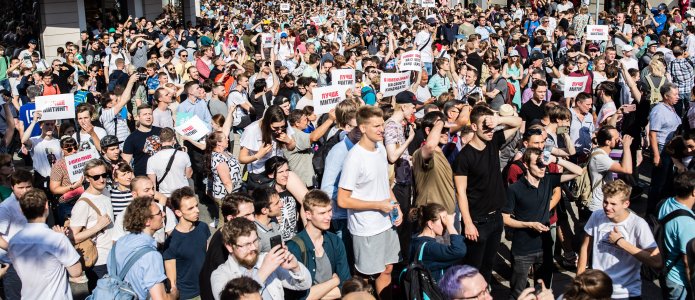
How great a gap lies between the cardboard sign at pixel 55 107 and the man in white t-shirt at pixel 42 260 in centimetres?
386

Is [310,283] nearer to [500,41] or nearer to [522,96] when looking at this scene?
[522,96]

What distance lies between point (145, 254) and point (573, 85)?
7.59 metres

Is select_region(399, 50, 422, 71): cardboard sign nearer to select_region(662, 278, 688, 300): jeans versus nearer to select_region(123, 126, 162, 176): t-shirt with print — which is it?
select_region(123, 126, 162, 176): t-shirt with print

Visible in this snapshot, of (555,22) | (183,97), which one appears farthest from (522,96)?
(555,22)

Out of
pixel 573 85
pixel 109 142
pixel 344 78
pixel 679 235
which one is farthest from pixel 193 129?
pixel 679 235

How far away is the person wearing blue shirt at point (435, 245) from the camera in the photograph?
565 centimetres

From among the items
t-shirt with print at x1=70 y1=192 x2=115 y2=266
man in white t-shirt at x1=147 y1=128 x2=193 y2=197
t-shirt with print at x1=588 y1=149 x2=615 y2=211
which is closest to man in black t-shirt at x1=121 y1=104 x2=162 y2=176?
man in white t-shirt at x1=147 y1=128 x2=193 y2=197

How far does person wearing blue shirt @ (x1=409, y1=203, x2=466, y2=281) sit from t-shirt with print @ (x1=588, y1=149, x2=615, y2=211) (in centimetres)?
211

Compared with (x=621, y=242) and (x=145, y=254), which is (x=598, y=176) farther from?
(x=145, y=254)

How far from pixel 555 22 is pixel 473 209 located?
52.8 feet

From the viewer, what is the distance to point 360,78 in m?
11.9

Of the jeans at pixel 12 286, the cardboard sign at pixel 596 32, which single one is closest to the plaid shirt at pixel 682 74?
the cardboard sign at pixel 596 32

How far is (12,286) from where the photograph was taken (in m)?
7.39

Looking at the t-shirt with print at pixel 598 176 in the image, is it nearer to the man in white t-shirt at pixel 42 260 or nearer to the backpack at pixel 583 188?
the backpack at pixel 583 188
